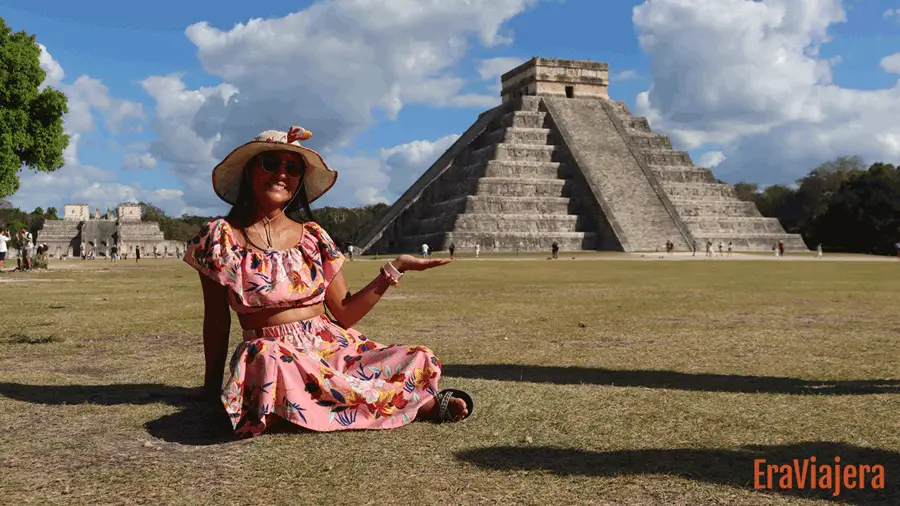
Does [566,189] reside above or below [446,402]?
above

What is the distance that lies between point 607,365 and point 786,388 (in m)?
1.53

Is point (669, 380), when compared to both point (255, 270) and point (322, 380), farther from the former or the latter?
point (255, 270)

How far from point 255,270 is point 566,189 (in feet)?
151

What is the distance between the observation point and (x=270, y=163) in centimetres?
469

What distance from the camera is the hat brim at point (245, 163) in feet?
15.2

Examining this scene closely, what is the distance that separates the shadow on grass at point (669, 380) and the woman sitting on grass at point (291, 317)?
1.61 m

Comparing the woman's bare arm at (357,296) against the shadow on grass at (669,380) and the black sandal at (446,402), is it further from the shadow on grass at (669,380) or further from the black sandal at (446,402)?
the shadow on grass at (669,380)

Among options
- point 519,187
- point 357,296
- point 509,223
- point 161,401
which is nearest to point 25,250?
point 161,401

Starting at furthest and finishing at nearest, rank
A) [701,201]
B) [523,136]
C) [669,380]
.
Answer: [523,136], [701,201], [669,380]

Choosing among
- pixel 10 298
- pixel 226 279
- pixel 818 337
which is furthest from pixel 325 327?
pixel 10 298

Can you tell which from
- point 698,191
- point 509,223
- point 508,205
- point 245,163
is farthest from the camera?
point 698,191

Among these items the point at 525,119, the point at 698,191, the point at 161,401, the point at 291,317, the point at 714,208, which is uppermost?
the point at 525,119

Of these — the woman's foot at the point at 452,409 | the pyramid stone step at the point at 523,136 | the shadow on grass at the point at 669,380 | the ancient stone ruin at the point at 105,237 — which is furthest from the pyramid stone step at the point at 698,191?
the woman's foot at the point at 452,409

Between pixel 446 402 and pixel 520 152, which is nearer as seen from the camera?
pixel 446 402
